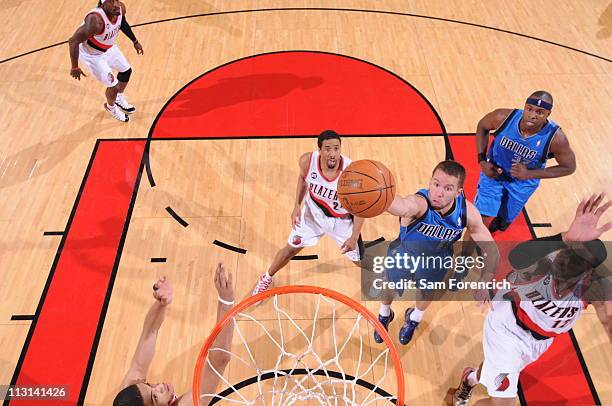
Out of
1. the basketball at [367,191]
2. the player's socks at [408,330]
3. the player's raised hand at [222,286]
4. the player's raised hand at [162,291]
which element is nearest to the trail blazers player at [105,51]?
the player's raised hand at [162,291]

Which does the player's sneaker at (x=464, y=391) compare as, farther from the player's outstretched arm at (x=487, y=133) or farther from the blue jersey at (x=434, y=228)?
the player's outstretched arm at (x=487, y=133)

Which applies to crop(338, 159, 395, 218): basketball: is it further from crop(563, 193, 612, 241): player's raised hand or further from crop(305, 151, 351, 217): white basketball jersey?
crop(563, 193, 612, 241): player's raised hand

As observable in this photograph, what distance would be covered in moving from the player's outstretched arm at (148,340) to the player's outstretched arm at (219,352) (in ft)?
1.13

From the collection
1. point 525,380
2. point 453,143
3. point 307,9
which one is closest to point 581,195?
point 453,143

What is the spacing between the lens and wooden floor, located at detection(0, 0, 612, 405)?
3.96m

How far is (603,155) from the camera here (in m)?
5.35

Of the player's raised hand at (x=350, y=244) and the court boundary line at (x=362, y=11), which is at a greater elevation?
the court boundary line at (x=362, y=11)

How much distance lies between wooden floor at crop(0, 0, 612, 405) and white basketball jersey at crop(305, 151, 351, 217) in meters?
0.80

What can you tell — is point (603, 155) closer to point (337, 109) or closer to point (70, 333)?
point (337, 109)

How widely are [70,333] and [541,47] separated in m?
6.73

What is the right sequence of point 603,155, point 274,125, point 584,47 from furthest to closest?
point 584,47, point 274,125, point 603,155

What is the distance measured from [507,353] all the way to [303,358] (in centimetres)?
Answer: 148

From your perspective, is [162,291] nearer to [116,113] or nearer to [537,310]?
[537,310]

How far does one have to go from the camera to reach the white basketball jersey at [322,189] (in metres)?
3.69
